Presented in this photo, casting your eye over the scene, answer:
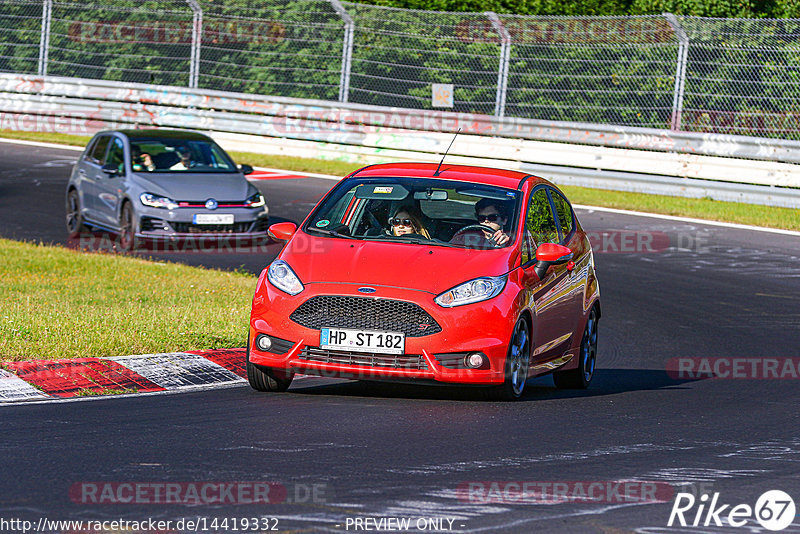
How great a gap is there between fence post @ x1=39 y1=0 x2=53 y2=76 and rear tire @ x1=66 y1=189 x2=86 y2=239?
11.7 metres

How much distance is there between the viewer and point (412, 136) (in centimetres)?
2672

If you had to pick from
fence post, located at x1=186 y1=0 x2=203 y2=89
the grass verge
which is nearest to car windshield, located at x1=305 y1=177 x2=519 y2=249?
the grass verge

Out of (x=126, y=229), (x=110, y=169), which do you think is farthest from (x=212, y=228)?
(x=110, y=169)

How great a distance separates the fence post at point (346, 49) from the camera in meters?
27.5

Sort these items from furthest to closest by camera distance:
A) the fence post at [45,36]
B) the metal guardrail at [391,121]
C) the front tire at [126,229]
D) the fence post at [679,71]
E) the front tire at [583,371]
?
the fence post at [45,36]
the fence post at [679,71]
the metal guardrail at [391,121]
the front tire at [126,229]
the front tire at [583,371]

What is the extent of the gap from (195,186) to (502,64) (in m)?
9.20

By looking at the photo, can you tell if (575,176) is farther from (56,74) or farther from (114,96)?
(56,74)

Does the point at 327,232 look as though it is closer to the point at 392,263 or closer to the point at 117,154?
the point at 392,263

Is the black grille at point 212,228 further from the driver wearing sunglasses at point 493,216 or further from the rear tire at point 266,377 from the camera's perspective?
the rear tire at point 266,377

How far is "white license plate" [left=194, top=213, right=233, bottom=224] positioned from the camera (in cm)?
1816

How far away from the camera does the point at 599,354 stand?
12539mm

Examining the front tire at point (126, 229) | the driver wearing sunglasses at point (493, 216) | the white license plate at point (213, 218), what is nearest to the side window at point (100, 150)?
the front tire at point (126, 229)

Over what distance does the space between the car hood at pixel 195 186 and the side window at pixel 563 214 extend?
7801 mm

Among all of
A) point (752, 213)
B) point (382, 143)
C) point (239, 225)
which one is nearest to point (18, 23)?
point (382, 143)
